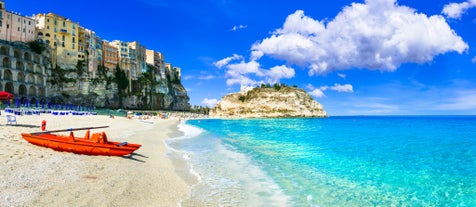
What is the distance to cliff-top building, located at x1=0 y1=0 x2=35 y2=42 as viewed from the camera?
74750 mm

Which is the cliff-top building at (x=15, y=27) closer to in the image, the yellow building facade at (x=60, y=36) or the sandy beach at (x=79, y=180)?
the yellow building facade at (x=60, y=36)

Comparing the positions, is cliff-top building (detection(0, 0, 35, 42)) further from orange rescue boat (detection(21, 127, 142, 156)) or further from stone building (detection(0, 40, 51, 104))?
orange rescue boat (detection(21, 127, 142, 156))

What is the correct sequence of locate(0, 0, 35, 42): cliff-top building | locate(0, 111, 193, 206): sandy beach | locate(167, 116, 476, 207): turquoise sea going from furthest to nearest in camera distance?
locate(0, 0, 35, 42): cliff-top building
locate(167, 116, 476, 207): turquoise sea
locate(0, 111, 193, 206): sandy beach

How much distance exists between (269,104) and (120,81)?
85.9 metres

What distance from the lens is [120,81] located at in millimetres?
113125

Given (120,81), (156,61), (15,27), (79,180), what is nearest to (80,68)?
(120,81)

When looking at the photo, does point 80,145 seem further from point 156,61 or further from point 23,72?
point 156,61

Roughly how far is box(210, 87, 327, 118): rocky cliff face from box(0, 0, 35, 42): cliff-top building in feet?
362

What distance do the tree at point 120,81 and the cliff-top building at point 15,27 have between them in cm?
3258

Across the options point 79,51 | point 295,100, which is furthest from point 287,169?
point 295,100

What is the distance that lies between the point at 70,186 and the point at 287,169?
10.6 metres

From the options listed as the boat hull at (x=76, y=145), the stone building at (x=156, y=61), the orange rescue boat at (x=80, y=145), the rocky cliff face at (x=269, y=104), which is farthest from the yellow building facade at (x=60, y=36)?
the rocky cliff face at (x=269, y=104)

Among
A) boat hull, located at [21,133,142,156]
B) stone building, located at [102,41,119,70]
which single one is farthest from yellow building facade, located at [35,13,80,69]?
boat hull, located at [21,133,142,156]

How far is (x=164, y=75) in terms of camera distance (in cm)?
14738
